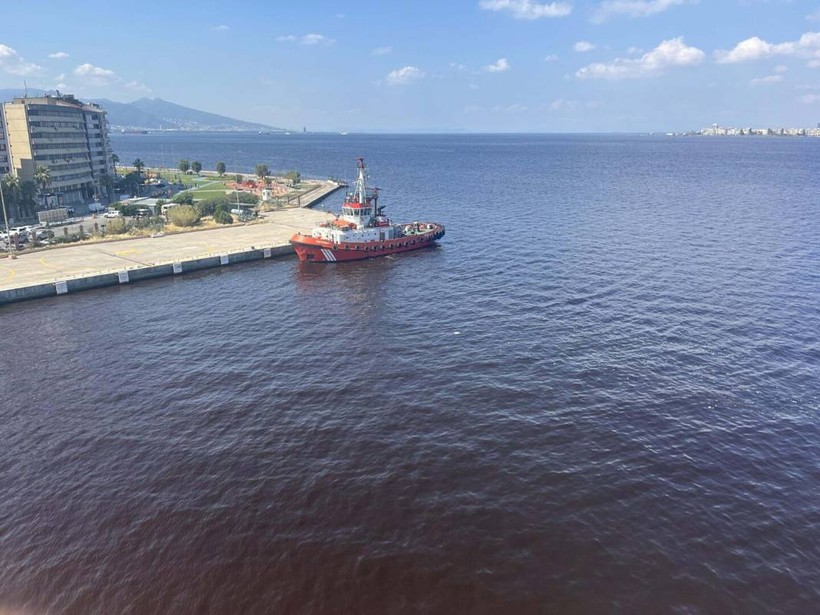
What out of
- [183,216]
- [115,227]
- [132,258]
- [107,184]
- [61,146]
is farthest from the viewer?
[107,184]

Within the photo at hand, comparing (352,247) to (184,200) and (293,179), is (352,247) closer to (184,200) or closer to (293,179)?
(184,200)

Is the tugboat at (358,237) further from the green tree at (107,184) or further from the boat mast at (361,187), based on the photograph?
the green tree at (107,184)

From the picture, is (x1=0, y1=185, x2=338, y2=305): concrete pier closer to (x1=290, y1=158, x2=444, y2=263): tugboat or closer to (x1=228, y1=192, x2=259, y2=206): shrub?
(x1=290, y1=158, x2=444, y2=263): tugboat

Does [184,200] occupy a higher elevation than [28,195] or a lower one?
lower

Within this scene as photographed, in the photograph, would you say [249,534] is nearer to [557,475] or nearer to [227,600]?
[227,600]

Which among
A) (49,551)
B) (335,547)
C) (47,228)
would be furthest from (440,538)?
(47,228)

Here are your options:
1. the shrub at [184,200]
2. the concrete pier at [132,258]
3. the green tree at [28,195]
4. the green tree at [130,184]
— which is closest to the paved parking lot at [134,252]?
the concrete pier at [132,258]

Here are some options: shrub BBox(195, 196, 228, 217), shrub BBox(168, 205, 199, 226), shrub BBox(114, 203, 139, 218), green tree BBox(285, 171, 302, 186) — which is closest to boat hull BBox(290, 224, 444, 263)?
shrub BBox(168, 205, 199, 226)

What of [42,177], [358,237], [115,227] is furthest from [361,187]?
[42,177]
